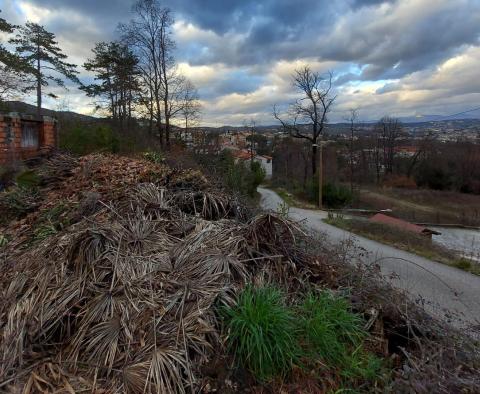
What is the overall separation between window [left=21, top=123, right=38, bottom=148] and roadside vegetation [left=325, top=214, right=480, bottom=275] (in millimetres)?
11193

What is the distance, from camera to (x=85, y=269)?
3.31 m

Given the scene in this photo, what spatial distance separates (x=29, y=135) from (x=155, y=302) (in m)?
7.92

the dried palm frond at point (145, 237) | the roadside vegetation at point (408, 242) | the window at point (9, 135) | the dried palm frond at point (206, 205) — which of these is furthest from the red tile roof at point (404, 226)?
the dried palm frond at point (145, 237)

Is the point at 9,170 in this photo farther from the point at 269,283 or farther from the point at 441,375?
the point at 441,375

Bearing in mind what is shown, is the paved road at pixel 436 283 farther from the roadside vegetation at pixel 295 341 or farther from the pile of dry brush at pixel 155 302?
the roadside vegetation at pixel 295 341

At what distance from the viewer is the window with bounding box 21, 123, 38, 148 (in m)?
9.02

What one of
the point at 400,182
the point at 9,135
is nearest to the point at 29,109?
the point at 9,135

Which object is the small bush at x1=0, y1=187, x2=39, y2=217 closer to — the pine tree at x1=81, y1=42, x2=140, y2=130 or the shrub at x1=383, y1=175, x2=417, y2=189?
the pine tree at x1=81, y1=42, x2=140, y2=130

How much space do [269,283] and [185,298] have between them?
0.77 m

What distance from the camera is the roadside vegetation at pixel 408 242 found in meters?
11.3

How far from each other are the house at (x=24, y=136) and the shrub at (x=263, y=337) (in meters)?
7.13

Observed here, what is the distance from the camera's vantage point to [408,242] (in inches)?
600

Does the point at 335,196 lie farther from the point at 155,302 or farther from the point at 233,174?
the point at 155,302

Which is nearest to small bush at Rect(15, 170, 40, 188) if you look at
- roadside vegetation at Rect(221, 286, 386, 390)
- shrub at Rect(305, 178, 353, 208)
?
roadside vegetation at Rect(221, 286, 386, 390)
